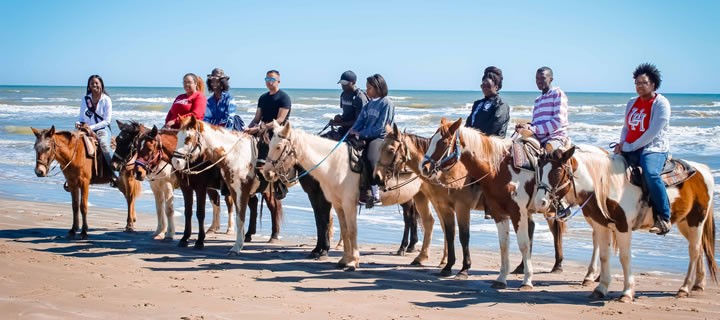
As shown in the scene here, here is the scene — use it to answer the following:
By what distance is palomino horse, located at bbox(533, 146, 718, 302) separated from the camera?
21.6 feet

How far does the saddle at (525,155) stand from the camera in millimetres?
7254

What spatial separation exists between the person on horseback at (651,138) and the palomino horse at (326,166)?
2.92m

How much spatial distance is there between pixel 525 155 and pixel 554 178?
78 cm

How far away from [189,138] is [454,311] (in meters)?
4.44

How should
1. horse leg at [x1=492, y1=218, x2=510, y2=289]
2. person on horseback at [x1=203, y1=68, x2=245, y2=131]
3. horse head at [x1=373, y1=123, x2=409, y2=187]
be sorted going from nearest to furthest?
horse leg at [x1=492, y1=218, x2=510, y2=289], horse head at [x1=373, y1=123, x2=409, y2=187], person on horseback at [x1=203, y1=68, x2=245, y2=131]

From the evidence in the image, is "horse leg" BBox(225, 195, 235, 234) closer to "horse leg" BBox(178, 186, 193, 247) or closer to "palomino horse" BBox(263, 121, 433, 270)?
"horse leg" BBox(178, 186, 193, 247)

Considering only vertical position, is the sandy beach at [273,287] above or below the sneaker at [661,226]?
below

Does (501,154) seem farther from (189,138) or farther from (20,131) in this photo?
(20,131)

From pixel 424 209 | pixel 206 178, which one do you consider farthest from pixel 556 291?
pixel 206 178

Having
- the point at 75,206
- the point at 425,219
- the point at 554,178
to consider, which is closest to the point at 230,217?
the point at 75,206

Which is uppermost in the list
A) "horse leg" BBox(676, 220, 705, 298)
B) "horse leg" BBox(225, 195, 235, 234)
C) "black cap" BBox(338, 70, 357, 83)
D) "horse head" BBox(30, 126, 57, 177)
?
"black cap" BBox(338, 70, 357, 83)

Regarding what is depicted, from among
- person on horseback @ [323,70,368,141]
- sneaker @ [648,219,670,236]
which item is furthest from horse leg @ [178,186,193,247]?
sneaker @ [648,219,670,236]

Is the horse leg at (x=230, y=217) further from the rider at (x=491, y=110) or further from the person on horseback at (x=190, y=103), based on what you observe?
the rider at (x=491, y=110)

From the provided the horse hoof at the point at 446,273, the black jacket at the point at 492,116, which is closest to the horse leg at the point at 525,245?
the horse hoof at the point at 446,273
